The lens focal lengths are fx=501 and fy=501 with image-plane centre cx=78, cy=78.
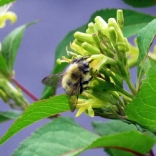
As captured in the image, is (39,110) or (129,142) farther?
(129,142)

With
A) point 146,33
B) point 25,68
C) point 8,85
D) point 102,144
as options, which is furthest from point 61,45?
point 25,68

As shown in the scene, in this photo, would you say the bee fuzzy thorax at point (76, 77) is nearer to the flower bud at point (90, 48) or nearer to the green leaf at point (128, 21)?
the flower bud at point (90, 48)

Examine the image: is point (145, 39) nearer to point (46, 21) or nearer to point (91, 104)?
point (91, 104)

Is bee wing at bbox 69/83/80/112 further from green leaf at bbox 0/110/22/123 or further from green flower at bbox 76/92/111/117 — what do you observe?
green leaf at bbox 0/110/22/123

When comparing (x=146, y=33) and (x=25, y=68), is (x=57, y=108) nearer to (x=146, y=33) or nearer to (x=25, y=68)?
(x=146, y=33)

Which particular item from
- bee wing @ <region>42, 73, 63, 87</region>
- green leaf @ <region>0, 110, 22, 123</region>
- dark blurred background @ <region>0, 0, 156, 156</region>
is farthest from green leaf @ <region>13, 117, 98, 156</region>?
dark blurred background @ <region>0, 0, 156, 156</region>

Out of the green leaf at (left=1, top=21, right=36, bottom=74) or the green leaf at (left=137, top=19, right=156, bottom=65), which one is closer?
the green leaf at (left=137, top=19, right=156, bottom=65)

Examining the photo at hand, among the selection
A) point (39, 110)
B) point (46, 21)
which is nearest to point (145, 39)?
point (39, 110)
